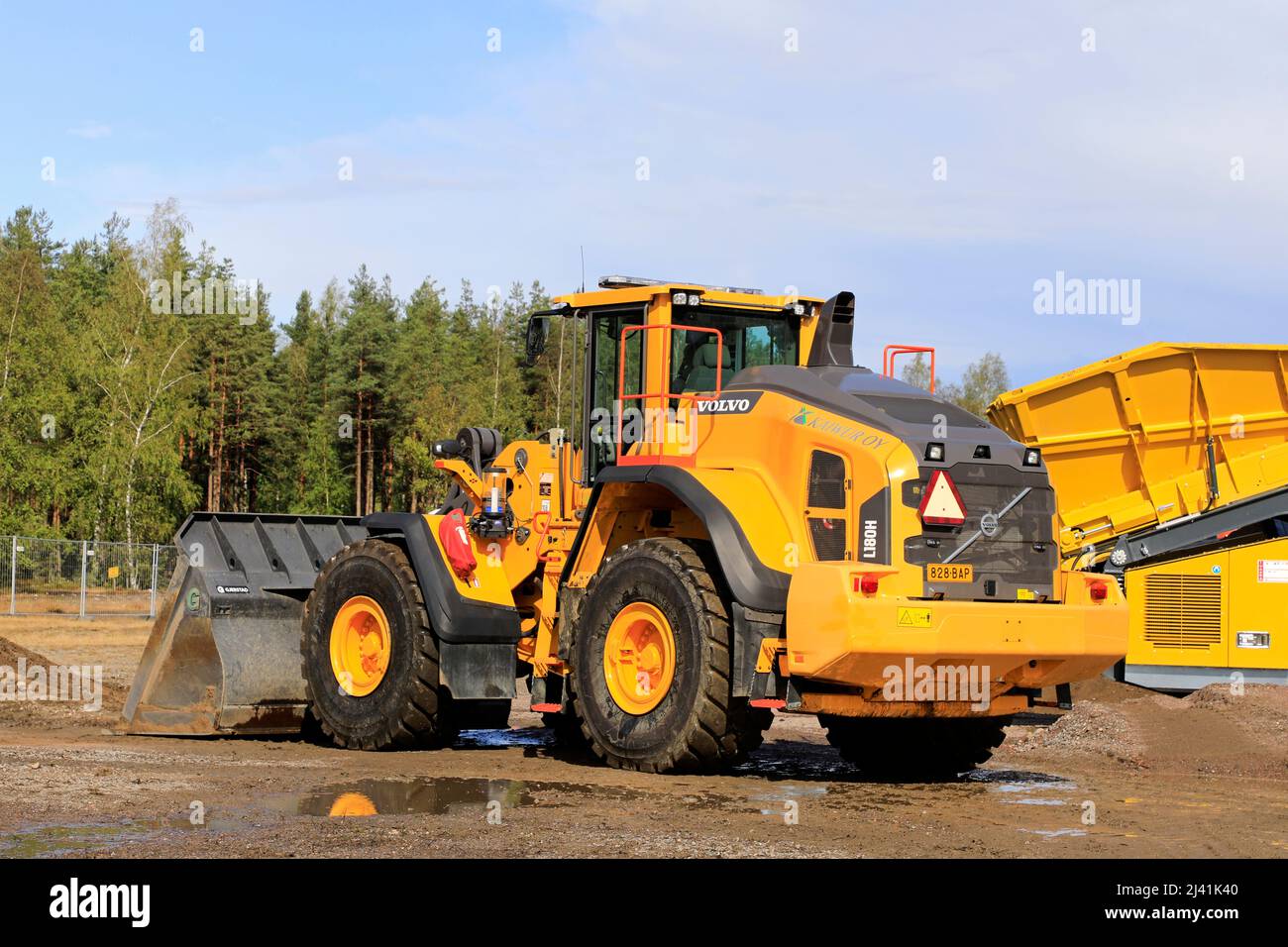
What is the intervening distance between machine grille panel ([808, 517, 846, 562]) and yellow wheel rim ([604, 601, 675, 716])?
1.21 m

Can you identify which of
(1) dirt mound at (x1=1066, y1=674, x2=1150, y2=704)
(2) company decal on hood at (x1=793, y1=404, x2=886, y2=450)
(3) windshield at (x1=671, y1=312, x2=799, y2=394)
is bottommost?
(1) dirt mound at (x1=1066, y1=674, x2=1150, y2=704)

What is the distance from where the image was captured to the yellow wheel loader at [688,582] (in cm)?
1038

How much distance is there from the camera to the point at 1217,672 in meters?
17.9

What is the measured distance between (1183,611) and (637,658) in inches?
361

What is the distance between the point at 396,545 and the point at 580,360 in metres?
2.19

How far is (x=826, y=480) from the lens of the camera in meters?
10.7

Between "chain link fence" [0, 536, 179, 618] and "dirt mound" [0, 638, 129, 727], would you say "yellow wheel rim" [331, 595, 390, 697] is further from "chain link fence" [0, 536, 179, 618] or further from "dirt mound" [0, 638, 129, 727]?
"chain link fence" [0, 536, 179, 618]

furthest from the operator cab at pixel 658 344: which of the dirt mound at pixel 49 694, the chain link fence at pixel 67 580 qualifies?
the chain link fence at pixel 67 580

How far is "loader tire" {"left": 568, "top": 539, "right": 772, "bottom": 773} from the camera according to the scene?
1065 centimetres

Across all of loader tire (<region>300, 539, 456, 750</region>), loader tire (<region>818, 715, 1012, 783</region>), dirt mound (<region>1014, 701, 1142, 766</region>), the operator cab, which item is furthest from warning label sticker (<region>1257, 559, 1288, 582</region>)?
loader tire (<region>300, 539, 456, 750</region>)

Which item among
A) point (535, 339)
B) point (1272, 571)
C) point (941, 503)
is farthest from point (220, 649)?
point (1272, 571)

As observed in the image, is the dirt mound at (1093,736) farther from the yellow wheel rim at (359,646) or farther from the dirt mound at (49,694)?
the dirt mound at (49,694)
